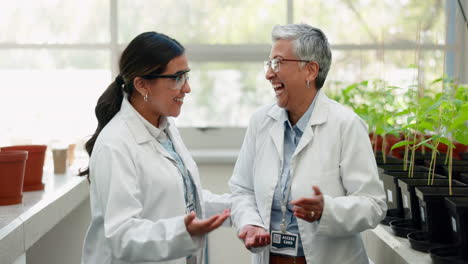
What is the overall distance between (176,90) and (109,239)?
0.57 meters

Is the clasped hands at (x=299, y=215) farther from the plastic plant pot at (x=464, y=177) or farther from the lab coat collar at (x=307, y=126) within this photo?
the plastic plant pot at (x=464, y=177)

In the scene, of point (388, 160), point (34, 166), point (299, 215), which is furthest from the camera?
point (388, 160)

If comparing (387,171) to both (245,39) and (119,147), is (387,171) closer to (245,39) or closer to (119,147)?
(119,147)

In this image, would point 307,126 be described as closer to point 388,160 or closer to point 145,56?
point 145,56

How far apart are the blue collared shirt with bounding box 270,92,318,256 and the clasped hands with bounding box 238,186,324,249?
4.0 inches

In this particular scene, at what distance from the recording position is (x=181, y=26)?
189 inches

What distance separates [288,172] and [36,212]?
3.81 ft

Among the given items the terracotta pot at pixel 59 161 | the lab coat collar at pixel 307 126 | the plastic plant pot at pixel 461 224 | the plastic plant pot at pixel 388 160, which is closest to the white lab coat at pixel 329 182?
the lab coat collar at pixel 307 126

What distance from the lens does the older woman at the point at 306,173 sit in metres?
1.97

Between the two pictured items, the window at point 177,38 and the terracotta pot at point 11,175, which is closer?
the terracotta pot at point 11,175

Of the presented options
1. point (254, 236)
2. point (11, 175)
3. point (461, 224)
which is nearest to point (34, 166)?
point (11, 175)

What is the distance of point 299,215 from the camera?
1.87 m

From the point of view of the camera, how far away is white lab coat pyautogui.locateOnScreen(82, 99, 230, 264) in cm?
174

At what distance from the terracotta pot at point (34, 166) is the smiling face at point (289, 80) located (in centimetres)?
139
